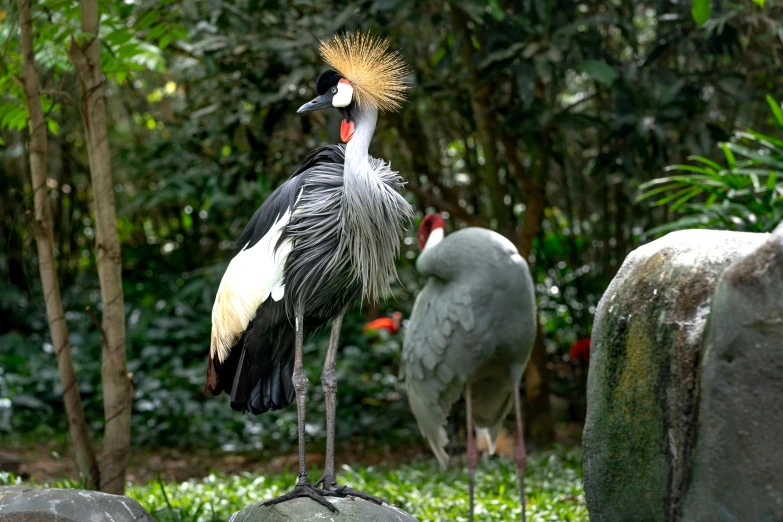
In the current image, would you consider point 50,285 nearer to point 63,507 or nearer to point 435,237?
point 63,507

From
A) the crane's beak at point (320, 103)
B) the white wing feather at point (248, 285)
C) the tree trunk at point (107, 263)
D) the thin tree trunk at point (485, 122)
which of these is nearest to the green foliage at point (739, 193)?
the thin tree trunk at point (485, 122)

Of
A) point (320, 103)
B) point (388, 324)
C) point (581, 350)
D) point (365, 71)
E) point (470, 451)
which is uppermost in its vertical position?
point (365, 71)

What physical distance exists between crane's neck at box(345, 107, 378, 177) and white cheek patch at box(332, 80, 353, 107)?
0.17 ft

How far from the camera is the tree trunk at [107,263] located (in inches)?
165

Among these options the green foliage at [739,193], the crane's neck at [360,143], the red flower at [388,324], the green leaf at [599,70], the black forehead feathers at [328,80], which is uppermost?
the green leaf at [599,70]

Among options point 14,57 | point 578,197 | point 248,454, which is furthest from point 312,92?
point 248,454

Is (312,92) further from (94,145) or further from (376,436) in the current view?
(376,436)

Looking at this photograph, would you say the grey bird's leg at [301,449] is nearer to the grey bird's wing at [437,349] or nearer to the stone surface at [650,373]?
the stone surface at [650,373]

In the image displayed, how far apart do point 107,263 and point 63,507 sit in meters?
1.25

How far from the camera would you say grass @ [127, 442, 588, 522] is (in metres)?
4.70

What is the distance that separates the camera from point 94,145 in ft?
13.8

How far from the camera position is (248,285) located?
134 inches

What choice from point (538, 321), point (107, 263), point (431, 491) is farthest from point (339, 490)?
point (538, 321)

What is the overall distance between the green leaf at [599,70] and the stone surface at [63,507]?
3.33 meters
